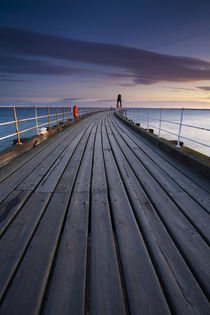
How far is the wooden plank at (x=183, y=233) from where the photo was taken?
116cm

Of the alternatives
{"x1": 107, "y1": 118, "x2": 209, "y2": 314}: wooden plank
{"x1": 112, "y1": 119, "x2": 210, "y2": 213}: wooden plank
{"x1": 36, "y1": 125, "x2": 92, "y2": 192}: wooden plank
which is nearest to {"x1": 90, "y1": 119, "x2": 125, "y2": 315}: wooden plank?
{"x1": 107, "y1": 118, "x2": 209, "y2": 314}: wooden plank

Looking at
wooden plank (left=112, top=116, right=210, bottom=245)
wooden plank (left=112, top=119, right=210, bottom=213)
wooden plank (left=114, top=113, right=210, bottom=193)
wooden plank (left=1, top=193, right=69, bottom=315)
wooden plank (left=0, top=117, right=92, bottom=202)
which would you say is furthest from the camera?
wooden plank (left=114, top=113, right=210, bottom=193)

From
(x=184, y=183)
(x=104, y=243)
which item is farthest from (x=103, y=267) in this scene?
(x=184, y=183)

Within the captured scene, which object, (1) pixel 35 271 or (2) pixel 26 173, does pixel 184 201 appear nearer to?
(1) pixel 35 271

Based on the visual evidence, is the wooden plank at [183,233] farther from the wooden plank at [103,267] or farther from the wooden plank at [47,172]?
the wooden plank at [47,172]

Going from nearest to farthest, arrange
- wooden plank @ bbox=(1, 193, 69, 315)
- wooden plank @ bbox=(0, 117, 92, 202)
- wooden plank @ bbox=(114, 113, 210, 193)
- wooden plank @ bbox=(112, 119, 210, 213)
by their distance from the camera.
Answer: wooden plank @ bbox=(1, 193, 69, 315), wooden plank @ bbox=(112, 119, 210, 213), wooden plank @ bbox=(0, 117, 92, 202), wooden plank @ bbox=(114, 113, 210, 193)

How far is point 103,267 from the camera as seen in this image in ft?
3.81

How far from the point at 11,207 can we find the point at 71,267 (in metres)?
1.06

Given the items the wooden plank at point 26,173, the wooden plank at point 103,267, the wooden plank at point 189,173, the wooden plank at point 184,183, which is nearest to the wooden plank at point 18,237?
the wooden plank at point 26,173

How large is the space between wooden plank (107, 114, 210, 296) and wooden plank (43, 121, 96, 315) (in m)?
0.76

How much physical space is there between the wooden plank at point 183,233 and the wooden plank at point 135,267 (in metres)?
0.30

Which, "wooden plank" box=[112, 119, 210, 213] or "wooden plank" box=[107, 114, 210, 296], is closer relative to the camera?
"wooden plank" box=[107, 114, 210, 296]

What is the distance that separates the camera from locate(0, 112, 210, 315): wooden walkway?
3.20 feet

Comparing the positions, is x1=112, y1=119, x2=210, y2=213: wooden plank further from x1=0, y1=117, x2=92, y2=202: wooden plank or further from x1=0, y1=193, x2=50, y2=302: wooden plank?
x1=0, y1=117, x2=92, y2=202: wooden plank
